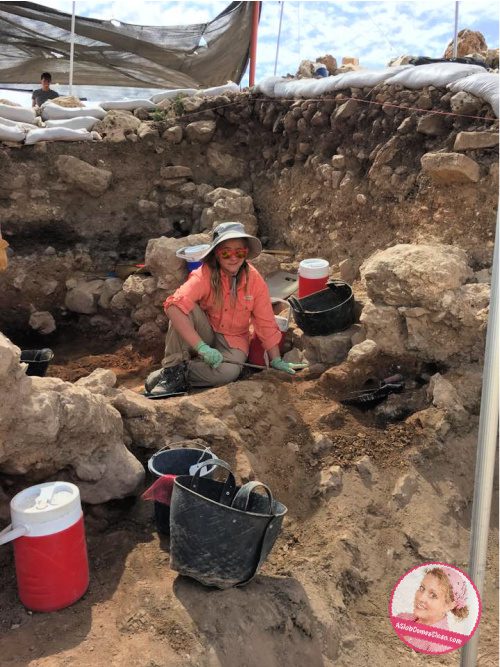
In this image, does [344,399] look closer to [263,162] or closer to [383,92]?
[383,92]

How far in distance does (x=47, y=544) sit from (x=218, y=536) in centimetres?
73

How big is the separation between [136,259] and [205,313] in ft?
11.2

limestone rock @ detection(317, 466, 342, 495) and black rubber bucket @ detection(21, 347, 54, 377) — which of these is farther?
black rubber bucket @ detection(21, 347, 54, 377)

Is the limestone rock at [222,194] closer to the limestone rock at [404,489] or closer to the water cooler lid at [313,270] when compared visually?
the water cooler lid at [313,270]

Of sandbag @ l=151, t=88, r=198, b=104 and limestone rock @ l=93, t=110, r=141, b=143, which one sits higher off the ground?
sandbag @ l=151, t=88, r=198, b=104

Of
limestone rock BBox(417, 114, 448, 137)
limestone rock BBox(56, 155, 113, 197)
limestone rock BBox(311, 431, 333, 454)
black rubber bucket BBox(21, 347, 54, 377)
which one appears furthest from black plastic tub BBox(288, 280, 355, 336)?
limestone rock BBox(56, 155, 113, 197)

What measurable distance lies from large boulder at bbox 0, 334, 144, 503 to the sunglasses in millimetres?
1538

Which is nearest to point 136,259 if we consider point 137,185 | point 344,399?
point 137,185

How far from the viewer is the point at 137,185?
299 inches

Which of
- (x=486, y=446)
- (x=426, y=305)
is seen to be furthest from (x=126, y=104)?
(x=486, y=446)

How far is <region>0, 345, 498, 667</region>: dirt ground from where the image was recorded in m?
2.35

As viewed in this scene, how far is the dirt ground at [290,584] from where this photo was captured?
2.35m

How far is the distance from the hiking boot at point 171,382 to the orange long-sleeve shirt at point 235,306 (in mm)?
444

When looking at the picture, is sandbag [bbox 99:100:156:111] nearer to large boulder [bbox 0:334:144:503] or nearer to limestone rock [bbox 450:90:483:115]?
limestone rock [bbox 450:90:483:115]
